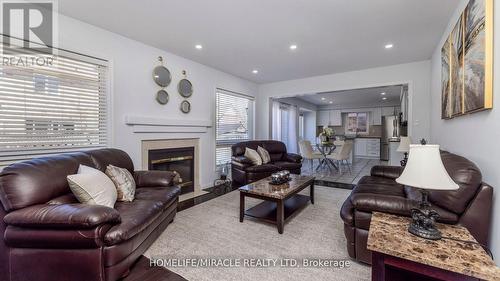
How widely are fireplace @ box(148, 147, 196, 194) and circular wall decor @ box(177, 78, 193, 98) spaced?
3.40 feet

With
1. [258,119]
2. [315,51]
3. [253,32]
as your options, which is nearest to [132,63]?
[253,32]

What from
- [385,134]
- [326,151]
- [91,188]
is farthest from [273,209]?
[385,134]

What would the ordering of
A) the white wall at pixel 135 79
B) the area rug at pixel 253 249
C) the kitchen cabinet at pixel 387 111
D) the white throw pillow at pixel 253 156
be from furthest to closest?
the kitchen cabinet at pixel 387 111 → the white throw pillow at pixel 253 156 → the white wall at pixel 135 79 → the area rug at pixel 253 249

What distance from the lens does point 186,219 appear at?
285 cm

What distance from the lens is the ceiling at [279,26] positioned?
2.41 m

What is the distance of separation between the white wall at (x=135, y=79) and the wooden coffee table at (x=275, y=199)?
1.86 metres

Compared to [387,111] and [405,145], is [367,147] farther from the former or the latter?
[405,145]

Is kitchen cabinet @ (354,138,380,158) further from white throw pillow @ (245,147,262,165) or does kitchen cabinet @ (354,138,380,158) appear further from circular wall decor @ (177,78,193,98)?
circular wall decor @ (177,78,193,98)

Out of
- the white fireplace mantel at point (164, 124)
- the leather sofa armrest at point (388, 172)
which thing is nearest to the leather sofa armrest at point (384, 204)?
the leather sofa armrest at point (388, 172)

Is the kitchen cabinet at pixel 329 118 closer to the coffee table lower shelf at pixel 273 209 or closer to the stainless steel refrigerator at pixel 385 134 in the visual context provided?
the stainless steel refrigerator at pixel 385 134

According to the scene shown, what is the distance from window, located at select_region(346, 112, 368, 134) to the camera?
31.0ft

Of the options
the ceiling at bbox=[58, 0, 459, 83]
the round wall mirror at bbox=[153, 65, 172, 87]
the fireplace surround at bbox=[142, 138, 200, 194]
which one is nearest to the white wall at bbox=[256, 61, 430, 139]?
the ceiling at bbox=[58, 0, 459, 83]

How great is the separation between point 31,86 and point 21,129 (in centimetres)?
49

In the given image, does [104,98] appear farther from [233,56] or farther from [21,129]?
[233,56]
